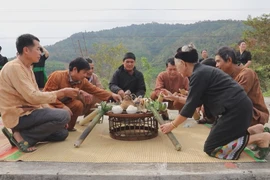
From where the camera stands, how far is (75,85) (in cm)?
470

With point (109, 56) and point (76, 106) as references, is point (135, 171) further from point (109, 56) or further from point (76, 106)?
point (109, 56)

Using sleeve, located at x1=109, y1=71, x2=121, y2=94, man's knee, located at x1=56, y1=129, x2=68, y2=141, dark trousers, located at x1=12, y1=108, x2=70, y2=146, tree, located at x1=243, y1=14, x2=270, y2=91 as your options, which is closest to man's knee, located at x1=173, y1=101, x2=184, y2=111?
sleeve, located at x1=109, y1=71, x2=121, y2=94

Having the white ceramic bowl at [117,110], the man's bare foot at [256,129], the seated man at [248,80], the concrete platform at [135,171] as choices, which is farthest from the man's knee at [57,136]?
the man's bare foot at [256,129]

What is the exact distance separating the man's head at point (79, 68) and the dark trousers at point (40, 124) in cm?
77

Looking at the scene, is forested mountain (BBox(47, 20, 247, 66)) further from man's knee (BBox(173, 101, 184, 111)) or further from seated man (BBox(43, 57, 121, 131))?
seated man (BBox(43, 57, 121, 131))

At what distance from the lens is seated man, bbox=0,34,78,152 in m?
3.50

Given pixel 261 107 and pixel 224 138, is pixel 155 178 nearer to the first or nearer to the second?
pixel 224 138

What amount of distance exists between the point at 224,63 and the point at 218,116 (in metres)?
0.86

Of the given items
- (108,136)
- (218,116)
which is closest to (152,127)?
(108,136)

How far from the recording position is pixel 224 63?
384 centimetres

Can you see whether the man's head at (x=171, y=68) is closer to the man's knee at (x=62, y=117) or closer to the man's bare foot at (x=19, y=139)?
the man's knee at (x=62, y=117)

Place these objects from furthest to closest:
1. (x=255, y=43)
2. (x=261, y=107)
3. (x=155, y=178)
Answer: (x=255, y=43), (x=261, y=107), (x=155, y=178)

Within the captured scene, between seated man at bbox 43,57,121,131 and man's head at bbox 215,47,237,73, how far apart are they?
178 centimetres

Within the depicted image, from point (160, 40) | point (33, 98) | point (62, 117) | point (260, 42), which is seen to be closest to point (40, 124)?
point (62, 117)
